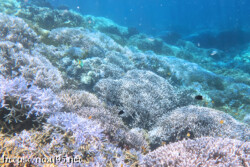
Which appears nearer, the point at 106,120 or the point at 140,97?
the point at 106,120

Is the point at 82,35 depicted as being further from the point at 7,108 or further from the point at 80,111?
the point at 7,108

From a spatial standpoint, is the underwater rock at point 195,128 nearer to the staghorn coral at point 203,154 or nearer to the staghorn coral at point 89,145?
the staghorn coral at point 203,154

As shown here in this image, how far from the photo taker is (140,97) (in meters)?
4.46

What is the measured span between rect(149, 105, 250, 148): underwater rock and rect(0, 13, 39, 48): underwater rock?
596 cm

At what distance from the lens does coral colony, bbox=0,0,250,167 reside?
2.14 m

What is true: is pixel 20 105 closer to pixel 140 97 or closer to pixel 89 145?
pixel 89 145

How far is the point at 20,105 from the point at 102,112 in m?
1.66

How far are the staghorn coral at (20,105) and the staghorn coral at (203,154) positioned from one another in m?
2.12

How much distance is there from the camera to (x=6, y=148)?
6.08ft

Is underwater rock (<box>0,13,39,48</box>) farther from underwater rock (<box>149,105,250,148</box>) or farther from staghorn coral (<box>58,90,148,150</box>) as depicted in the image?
underwater rock (<box>149,105,250,148</box>)

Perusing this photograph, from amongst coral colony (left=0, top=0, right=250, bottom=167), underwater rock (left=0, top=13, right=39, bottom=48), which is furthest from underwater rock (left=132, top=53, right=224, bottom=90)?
underwater rock (left=0, top=13, right=39, bottom=48)

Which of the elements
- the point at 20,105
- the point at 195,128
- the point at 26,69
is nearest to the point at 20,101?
the point at 20,105

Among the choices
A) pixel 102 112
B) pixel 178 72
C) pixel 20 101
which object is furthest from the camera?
pixel 178 72

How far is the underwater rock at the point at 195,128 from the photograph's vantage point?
3414 mm
